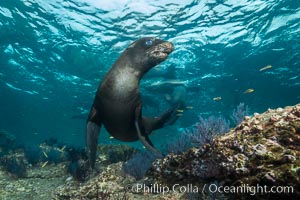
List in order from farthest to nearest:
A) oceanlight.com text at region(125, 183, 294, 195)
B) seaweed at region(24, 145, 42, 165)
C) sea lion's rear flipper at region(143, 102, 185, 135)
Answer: seaweed at region(24, 145, 42, 165)
sea lion's rear flipper at region(143, 102, 185, 135)
oceanlight.com text at region(125, 183, 294, 195)

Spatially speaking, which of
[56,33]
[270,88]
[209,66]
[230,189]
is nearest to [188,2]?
[209,66]

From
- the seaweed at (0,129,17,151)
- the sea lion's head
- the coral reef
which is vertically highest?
the sea lion's head

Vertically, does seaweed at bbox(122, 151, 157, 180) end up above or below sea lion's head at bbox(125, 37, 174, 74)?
below

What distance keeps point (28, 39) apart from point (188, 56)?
463 inches

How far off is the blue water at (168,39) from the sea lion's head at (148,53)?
7.79 metres

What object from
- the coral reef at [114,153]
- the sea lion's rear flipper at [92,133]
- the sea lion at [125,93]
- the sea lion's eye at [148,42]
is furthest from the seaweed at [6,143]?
the sea lion's eye at [148,42]

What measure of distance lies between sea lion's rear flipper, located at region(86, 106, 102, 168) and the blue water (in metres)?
8.68

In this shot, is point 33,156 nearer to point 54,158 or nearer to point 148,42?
point 54,158

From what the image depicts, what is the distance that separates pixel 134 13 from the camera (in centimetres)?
1419

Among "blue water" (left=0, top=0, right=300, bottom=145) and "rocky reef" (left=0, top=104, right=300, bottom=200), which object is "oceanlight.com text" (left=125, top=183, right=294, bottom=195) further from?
"blue water" (left=0, top=0, right=300, bottom=145)

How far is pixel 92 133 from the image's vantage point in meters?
6.61

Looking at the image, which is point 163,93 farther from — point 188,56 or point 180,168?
point 180,168

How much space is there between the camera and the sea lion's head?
6.16 meters

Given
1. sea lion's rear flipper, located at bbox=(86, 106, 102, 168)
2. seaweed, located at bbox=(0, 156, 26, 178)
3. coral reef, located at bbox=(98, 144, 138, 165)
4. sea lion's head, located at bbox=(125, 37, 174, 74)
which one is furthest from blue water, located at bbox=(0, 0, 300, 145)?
Answer: sea lion's rear flipper, located at bbox=(86, 106, 102, 168)
